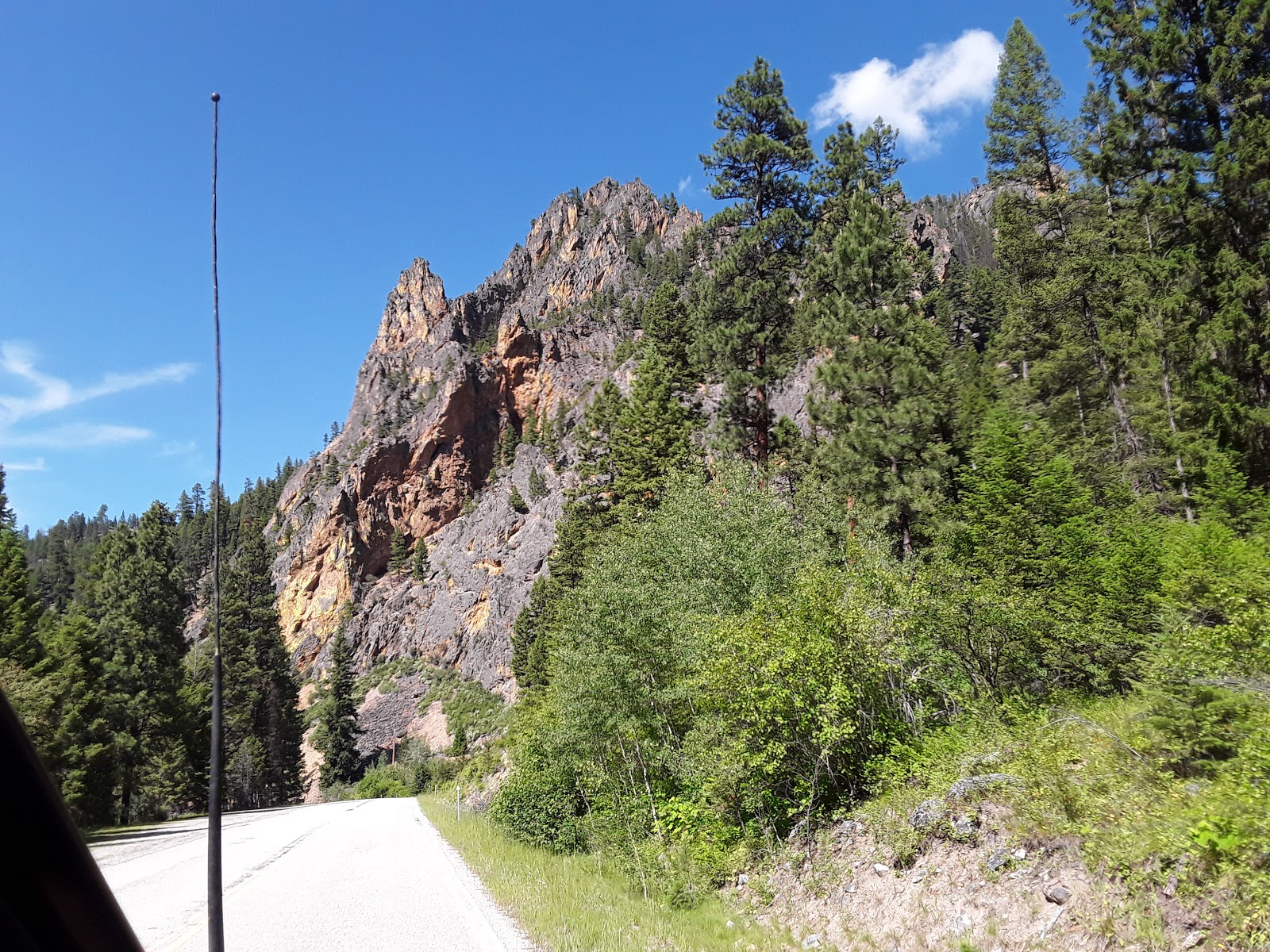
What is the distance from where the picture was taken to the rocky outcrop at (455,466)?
90.6 meters

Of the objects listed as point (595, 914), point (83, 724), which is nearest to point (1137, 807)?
point (595, 914)

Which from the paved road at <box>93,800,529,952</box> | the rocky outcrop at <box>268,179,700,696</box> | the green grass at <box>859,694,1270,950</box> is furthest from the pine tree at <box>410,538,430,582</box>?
the green grass at <box>859,694,1270,950</box>

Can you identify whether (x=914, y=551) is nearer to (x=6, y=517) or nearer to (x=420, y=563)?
(x=6, y=517)

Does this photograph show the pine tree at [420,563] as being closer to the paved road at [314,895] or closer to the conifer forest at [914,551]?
the conifer forest at [914,551]

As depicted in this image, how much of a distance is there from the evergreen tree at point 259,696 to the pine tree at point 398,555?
40039 mm

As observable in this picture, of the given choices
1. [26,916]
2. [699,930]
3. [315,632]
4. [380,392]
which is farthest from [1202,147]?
[380,392]

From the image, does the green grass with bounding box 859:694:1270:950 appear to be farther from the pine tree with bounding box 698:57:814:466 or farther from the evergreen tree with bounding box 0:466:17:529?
the evergreen tree with bounding box 0:466:17:529

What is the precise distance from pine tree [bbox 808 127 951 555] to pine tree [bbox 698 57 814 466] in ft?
7.75

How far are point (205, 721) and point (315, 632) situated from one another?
64965mm

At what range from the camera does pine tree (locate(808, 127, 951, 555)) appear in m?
21.4

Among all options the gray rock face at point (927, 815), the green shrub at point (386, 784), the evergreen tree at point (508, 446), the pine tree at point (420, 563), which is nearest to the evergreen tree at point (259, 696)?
the green shrub at point (386, 784)

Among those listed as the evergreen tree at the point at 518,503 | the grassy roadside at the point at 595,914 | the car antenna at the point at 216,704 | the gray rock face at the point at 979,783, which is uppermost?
the evergreen tree at the point at 518,503

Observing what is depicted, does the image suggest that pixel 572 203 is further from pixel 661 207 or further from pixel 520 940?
pixel 520 940

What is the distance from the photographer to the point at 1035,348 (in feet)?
114
